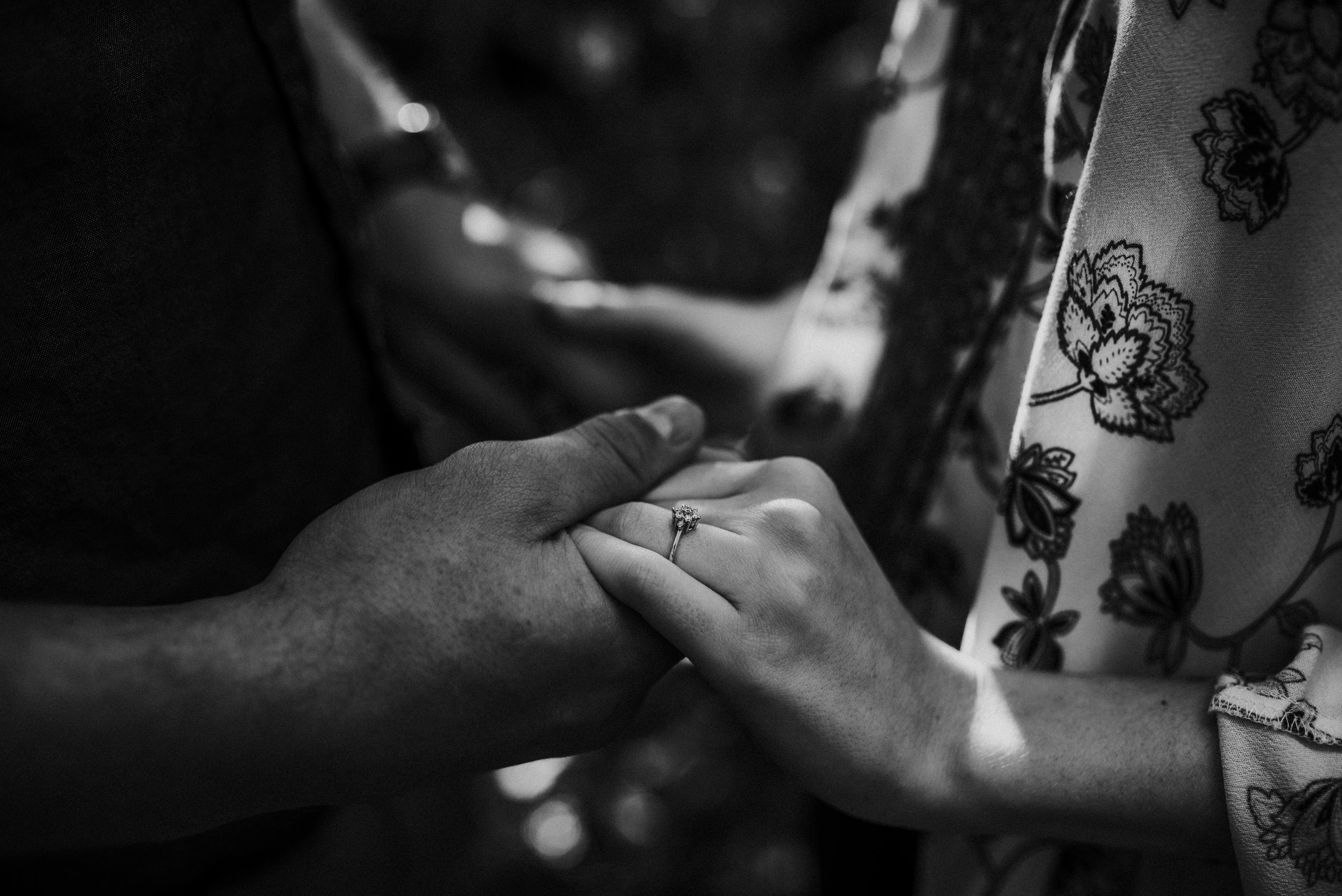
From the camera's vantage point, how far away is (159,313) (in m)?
0.62

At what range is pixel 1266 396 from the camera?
56 cm

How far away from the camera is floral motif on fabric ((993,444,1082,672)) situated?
62 cm

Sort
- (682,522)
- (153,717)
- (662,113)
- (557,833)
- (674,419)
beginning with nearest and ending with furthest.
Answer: (153,717), (682,522), (674,419), (557,833), (662,113)

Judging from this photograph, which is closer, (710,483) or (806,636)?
(806,636)

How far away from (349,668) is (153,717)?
0.10m

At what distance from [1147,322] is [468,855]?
2.83 feet

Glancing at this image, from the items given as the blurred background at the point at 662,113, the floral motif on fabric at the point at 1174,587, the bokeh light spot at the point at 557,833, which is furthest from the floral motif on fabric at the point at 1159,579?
the blurred background at the point at 662,113

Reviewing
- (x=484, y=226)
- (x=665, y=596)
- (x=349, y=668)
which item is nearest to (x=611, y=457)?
(x=665, y=596)

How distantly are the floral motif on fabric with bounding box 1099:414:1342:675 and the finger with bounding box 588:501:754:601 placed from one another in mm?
262

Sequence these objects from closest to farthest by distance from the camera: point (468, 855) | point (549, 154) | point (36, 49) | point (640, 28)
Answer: point (36, 49) → point (468, 855) → point (640, 28) → point (549, 154)

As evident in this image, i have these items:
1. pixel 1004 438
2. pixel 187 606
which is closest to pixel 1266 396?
pixel 1004 438

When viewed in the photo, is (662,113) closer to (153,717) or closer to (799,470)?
(799,470)

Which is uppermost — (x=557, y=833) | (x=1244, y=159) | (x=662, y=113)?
(x=662, y=113)

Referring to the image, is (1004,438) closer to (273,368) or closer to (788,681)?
(788,681)
